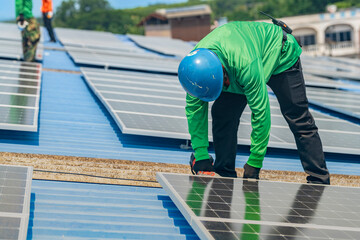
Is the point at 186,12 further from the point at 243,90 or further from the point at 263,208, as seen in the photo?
the point at 263,208

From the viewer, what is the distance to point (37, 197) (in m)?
5.37

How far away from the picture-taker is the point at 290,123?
6270 millimetres

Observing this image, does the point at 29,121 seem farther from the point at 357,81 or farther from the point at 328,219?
the point at 357,81

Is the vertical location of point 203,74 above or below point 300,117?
above

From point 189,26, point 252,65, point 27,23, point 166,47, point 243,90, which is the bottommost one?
point 189,26

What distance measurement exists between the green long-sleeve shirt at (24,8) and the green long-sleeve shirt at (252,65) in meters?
8.53

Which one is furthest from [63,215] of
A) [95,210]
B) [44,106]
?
[44,106]

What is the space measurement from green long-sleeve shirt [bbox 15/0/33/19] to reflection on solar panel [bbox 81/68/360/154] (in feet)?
7.51

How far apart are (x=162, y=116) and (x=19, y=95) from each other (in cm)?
254

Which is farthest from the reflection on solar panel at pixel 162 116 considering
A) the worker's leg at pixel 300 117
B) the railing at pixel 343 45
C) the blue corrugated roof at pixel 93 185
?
the railing at pixel 343 45

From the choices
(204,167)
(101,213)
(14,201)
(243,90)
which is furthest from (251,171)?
(14,201)

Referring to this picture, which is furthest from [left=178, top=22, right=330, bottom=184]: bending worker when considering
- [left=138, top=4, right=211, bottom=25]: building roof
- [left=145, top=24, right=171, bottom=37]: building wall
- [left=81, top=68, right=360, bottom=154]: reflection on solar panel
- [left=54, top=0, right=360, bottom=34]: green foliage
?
[left=54, top=0, right=360, bottom=34]: green foliage

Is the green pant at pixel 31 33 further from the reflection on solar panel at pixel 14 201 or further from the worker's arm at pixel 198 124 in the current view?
the reflection on solar panel at pixel 14 201

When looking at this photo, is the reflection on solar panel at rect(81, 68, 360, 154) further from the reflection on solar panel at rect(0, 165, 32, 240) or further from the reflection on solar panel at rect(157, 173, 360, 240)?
the reflection on solar panel at rect(0, 165, 32, 240)
